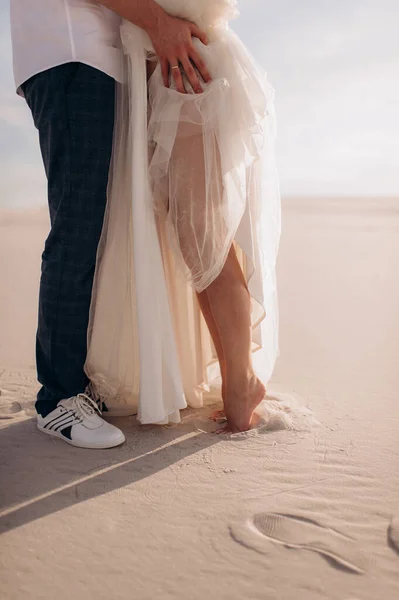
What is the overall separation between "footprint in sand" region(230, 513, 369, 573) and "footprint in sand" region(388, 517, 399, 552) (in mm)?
74

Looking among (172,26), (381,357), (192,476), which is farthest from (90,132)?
(381,357)

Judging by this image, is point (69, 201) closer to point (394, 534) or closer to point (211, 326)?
point (211, 326)

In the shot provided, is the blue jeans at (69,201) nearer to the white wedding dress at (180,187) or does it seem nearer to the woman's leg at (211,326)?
Result: the white wedding dress at (180,187)

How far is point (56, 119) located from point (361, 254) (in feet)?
13.0

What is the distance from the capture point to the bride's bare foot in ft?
6.07

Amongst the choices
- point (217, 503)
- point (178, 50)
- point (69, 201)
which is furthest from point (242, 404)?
point (178, 50)

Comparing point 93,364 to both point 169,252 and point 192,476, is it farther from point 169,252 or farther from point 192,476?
point 192,476

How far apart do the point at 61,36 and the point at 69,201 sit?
0.46m

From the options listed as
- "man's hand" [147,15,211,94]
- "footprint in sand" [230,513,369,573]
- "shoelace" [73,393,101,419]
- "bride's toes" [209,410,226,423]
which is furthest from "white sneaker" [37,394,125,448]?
"man's hand" [147,15,211,94]

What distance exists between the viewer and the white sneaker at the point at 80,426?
69.5 inches

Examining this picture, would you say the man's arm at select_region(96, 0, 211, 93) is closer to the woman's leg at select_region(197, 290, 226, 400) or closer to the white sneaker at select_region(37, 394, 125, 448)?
the woman's leg at select_region(197, 290, 226, 400)

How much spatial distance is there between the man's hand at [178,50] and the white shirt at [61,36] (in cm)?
14

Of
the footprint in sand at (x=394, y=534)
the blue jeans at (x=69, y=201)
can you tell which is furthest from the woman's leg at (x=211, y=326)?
the footprint in sand at (x=394, y=534)

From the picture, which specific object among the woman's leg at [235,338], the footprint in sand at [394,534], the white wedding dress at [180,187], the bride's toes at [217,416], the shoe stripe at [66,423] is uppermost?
the white wedding dress at [180,187]
